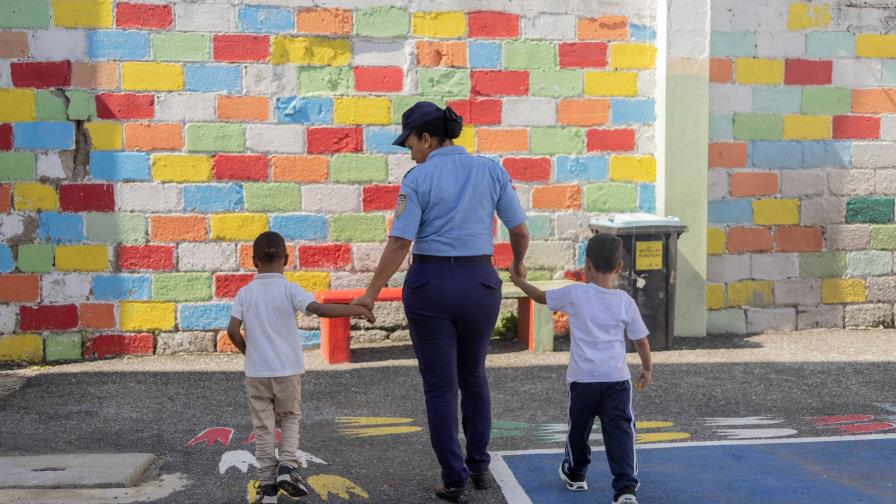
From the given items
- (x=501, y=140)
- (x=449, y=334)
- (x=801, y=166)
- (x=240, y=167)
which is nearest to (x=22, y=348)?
(x=240, y=167)

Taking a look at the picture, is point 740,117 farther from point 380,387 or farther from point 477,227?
point 477,227

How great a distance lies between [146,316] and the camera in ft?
31.2

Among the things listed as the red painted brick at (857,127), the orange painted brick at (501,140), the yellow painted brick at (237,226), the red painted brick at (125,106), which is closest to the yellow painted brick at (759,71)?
the red painted brick at (857,127)

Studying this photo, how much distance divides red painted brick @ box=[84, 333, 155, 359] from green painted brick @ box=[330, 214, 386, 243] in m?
1.74

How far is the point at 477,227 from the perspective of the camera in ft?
18.1

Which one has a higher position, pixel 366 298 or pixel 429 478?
pixel 366 298

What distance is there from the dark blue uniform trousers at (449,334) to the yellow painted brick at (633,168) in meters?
4.83

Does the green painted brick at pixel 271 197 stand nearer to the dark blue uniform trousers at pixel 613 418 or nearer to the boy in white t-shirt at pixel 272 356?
the boy in white t-shirt at pixel 272 356

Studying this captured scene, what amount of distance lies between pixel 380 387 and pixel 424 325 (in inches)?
120

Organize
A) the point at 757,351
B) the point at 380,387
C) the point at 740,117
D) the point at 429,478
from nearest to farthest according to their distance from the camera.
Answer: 1. the point at 429,478
2. the point at 380,387
3. the point at 757,351
4. the point at 740,117

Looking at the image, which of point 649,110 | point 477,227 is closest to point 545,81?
point 649,110

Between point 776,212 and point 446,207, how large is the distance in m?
5.86

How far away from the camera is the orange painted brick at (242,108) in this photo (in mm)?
9469

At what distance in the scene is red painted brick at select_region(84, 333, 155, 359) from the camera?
943 cm
